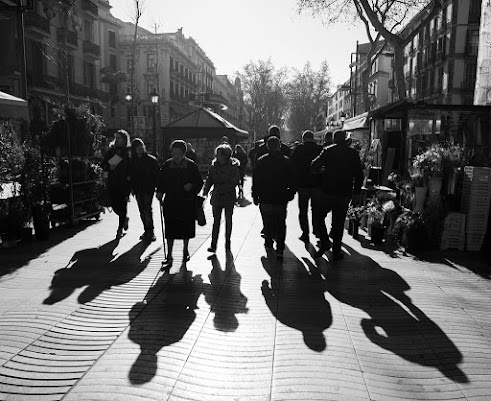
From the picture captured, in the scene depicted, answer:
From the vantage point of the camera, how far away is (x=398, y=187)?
329 inches

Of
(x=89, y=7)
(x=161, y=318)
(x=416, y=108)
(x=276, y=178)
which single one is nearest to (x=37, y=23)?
(x=89, y=7)

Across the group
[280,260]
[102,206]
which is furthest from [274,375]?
[102,206]

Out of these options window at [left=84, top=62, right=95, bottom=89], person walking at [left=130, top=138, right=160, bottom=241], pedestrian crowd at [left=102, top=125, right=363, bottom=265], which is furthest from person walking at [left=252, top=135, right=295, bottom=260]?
window at [left=84, top=62, right=95, bottom=89]

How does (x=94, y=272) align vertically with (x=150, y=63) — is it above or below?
below

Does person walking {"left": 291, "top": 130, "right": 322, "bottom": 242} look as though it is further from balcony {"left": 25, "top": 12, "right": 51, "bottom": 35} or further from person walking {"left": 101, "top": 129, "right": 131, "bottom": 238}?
balcony {"left": 25, "top": 12, "right": 51, "bottom": 35}

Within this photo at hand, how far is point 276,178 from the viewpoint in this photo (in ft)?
21.7

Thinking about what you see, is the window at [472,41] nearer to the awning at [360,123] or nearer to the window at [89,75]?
the awning at [360,123]

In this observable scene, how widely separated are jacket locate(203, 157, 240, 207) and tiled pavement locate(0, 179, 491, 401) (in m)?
0.87

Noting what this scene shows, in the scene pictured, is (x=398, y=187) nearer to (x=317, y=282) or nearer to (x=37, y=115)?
(x=317, y=282)

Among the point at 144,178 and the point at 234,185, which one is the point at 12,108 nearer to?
the point at 144,178

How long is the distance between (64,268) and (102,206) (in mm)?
4374

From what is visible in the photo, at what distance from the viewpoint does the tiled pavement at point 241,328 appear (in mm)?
3115

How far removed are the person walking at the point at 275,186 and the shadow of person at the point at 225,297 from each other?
2.91 feet

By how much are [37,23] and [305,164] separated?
27238mm
